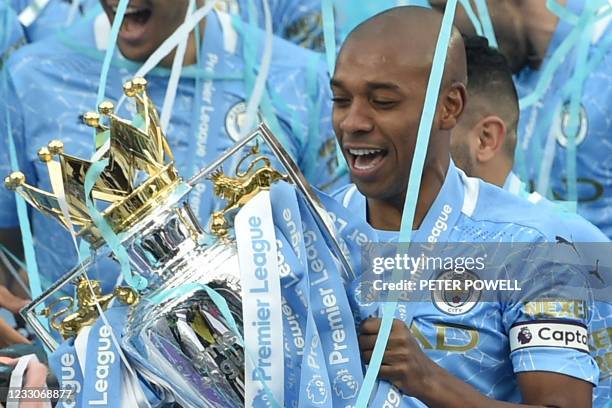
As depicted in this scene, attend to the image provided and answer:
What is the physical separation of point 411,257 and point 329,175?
0.71 meters

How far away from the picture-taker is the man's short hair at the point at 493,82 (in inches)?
130

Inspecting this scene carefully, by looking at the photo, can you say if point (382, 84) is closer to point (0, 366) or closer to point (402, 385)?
point (402, 385)

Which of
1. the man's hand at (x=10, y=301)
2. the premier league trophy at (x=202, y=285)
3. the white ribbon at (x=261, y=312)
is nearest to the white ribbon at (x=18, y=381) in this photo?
the premier league trophy at (x=202, y=285)

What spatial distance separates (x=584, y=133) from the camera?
3578 millimetres

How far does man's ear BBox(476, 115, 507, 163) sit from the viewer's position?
10.5ft

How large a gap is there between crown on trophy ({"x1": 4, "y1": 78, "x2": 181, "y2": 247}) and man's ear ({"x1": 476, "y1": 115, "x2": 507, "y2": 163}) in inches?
31.2

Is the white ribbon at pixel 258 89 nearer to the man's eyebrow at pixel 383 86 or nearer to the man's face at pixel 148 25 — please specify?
the man's face at pixel 148 25

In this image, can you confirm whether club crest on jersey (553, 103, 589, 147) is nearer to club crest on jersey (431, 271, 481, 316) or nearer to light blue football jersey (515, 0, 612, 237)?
light blue football jersey (515, 0, 612, 237)

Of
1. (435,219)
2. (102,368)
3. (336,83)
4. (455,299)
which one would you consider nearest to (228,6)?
(336,83)

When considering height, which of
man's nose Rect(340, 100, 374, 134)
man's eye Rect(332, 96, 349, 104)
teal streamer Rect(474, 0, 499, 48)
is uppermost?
teal streamer Rect(474, 0, 499, 48)

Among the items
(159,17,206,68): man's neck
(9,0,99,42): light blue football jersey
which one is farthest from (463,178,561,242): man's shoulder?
(9,0,99,42): light blue football jersey

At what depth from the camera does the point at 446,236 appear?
274cm

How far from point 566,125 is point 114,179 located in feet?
4.21

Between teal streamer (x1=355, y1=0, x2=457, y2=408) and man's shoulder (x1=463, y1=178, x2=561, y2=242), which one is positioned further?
man's shoulder (x1=463, y1=178, x2=561, y2=242)
